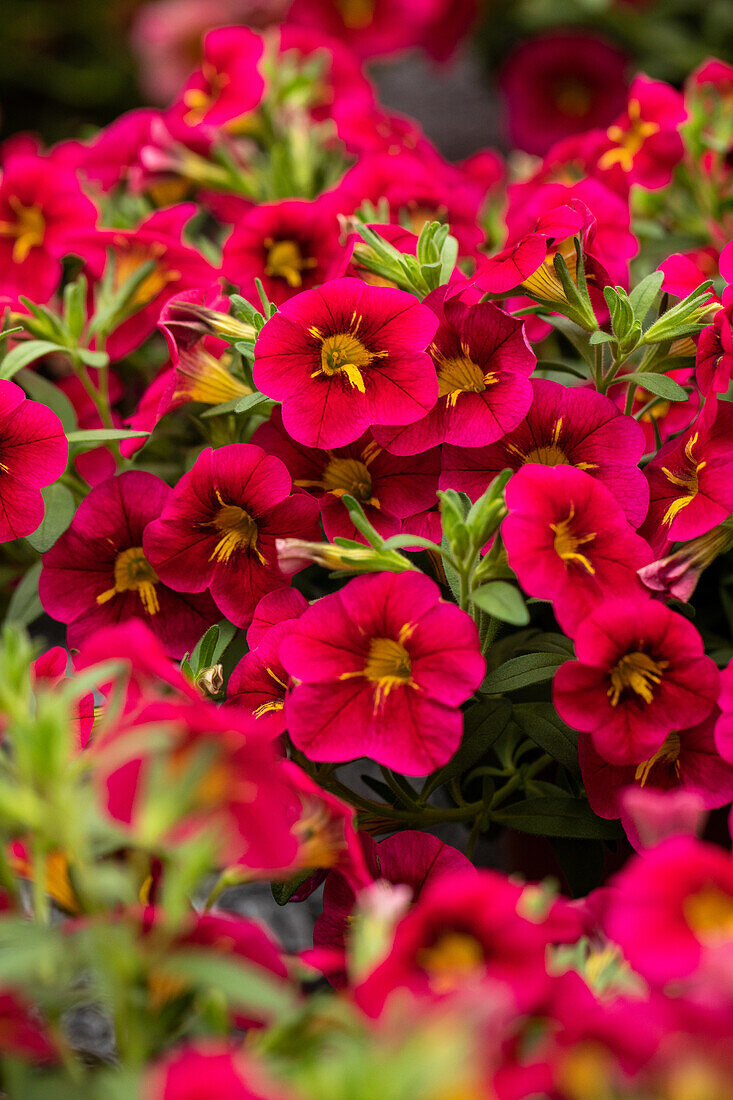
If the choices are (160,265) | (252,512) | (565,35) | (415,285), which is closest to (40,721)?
(252,512)

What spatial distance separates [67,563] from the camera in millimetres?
612

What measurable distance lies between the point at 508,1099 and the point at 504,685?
26 centimetres

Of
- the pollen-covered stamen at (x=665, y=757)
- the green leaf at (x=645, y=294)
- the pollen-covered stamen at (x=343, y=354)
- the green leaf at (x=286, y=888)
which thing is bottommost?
the green leaf at (x=286, y=888)

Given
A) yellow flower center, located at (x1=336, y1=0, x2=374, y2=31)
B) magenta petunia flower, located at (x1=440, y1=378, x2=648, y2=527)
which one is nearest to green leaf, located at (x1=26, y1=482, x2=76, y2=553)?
magenta petunia flower, located at (x1=440, y1=378, x2=648, y2=527)

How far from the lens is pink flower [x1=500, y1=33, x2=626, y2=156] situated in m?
1.29

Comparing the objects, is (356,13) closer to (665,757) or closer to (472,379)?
(472,379)

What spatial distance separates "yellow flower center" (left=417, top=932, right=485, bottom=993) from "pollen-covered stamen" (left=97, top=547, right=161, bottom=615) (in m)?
0.31

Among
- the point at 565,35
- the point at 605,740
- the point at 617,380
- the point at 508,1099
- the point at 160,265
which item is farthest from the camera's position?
the point at 565,35

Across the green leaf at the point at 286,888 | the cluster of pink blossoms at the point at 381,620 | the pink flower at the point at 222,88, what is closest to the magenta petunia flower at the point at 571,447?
the cluster of pink blossoms at the point at 381,620

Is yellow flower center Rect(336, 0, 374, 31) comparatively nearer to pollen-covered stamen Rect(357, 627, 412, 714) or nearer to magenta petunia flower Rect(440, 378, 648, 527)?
magenta petunia flower Rect(440, 378, 648, 527)

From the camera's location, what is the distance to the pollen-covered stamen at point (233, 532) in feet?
1.91

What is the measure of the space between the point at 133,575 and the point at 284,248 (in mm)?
287

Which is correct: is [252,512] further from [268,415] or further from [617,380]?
[617,380]

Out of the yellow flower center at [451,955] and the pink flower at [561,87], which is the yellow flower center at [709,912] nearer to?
the yellow flower center at [451,955]
